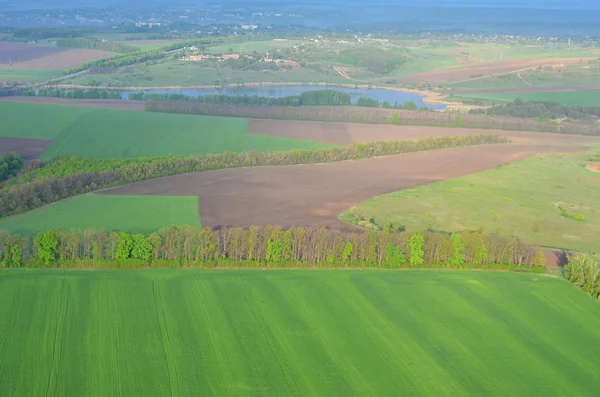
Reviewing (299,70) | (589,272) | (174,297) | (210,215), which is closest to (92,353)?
(174,297)

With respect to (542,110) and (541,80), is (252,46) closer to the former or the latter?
(541,80)

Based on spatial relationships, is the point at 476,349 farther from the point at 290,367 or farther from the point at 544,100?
the point at 544,100

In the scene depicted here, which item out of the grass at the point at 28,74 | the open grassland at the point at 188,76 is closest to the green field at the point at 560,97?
the open grassland at the point at 188,76

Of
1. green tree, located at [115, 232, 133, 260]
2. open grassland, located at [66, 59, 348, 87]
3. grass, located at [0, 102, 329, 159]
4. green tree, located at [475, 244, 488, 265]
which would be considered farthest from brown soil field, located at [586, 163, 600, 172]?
open grassland, located at [66, 59, 348, 87]

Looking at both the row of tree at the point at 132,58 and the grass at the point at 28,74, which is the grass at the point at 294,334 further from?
the row of tree at the point at 132,58

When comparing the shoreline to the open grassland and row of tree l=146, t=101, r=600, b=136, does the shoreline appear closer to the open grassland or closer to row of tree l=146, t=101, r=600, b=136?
the open grassland

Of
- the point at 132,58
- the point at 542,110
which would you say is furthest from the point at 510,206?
the point at 132,58
